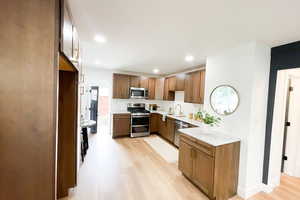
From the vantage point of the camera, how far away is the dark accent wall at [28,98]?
85cm

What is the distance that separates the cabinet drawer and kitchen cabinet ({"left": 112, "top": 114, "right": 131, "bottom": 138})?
8.89 ft

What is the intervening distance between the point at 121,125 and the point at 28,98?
158 inches

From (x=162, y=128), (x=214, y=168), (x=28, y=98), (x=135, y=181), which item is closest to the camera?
(x=28, y=98)

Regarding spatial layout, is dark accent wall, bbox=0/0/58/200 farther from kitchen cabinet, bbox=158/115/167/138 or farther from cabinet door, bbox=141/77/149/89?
cabinet door, bbox=141/77/149/89

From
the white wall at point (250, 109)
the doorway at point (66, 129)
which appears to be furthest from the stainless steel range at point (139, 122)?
the white wall at point (250, 109)

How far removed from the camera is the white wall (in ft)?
7.02

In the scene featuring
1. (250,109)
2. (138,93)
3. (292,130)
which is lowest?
(292,130)

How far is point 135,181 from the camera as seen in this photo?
2420 mm

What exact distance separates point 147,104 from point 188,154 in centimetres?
354

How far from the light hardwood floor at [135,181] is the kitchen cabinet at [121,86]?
2112mm

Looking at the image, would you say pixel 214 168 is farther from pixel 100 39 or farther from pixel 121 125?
pixel 121 125

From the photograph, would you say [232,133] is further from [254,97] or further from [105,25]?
[105,25]

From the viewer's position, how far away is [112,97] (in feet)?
16.3

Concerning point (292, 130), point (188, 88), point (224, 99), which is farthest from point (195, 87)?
point (292, 130)
